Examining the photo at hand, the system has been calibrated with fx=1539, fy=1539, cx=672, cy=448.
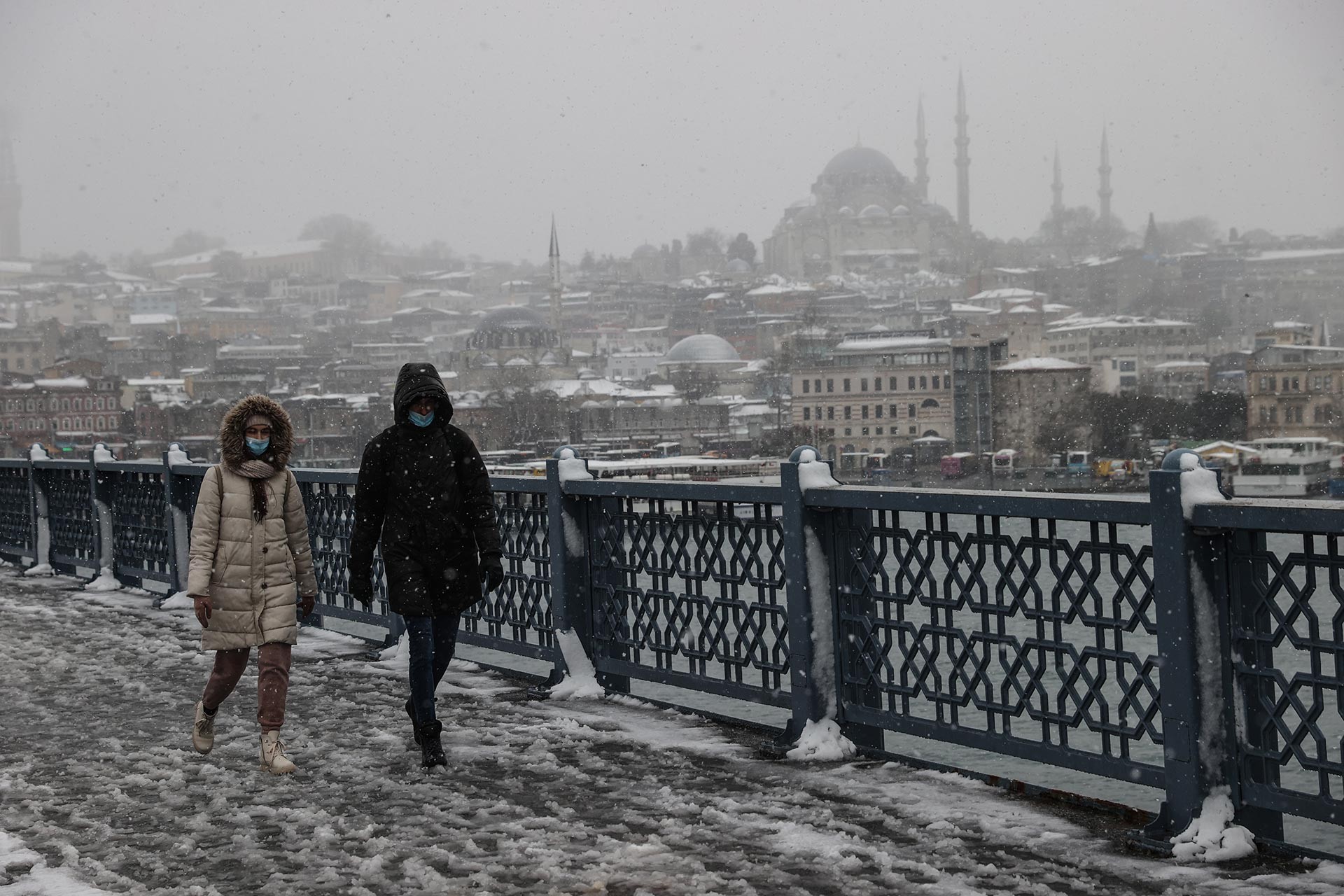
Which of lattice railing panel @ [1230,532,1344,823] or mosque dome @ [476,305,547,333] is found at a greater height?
mosque dome @ [476,305,547,333]

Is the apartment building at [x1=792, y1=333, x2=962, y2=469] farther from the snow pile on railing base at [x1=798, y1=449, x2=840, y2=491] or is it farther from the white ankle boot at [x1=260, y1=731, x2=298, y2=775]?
the white ankle boot at [x1=260, y1=731, x2=298, y2=775]

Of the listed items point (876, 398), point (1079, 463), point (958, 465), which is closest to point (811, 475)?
point (1079, 463)

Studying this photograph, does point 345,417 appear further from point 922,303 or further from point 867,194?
point 867,194

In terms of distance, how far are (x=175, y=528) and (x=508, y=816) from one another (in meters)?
6.43

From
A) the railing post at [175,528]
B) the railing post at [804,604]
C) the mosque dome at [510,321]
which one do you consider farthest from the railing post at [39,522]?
the mosque dome at [510,321]

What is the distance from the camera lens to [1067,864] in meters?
3.66

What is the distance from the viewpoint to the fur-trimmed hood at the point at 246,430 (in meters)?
5.06

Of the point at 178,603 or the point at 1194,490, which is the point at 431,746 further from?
the point at 178,603

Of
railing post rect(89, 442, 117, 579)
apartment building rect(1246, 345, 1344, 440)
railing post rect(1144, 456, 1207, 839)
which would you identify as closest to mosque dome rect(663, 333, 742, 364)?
apartment building rect(1246, 345, 1344, 440)

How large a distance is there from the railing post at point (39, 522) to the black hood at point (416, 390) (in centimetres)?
874

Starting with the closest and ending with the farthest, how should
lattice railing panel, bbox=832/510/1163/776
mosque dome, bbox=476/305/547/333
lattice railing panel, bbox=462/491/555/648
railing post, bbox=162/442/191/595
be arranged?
lattice railing panel, bbox=832/510/1163/776
lattice railing panel, bbox=462/491/555/648
railing post, bbox=162/442/191/595
mosque dome, bbox=476/305/547/333

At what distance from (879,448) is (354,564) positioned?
330 ft

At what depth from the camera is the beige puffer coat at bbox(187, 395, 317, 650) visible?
5.05 meters

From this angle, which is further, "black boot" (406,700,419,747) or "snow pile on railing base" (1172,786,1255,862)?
"black boot" (406,700,419,747)
